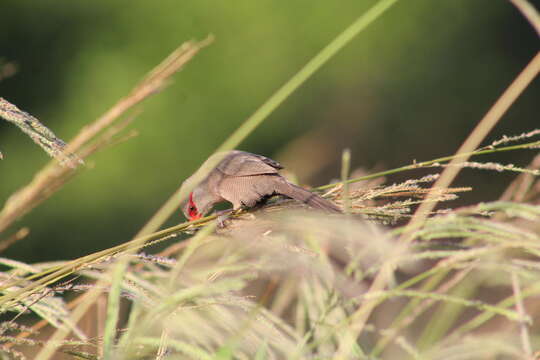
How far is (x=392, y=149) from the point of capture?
42.8 ft

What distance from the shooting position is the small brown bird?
3289mm

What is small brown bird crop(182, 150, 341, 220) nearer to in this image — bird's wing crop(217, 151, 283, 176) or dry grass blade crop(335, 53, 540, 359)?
bird's wing crop(217, 151, 283, 176)

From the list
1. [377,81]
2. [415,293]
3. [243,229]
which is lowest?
[415,293]

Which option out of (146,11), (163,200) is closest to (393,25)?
(146,11)

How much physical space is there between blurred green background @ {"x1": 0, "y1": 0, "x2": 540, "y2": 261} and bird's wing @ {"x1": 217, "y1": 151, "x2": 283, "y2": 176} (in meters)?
5.06

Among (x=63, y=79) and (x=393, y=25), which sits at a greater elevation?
(x=393, y=25)

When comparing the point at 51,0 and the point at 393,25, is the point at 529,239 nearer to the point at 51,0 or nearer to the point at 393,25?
the point at 51,0

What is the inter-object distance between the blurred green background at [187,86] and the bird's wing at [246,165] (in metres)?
5.06

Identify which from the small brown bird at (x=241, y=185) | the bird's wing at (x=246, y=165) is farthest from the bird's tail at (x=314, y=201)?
the bird's wing at (x=246, y=165)

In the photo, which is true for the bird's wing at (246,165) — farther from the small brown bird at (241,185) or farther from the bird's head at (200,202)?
the bird's head at (200,202)

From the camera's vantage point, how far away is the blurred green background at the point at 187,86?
9906 mm

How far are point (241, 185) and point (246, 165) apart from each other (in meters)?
0.13

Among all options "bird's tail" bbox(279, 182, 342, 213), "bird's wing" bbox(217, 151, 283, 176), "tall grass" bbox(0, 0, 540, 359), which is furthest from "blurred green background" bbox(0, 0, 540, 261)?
"tall grass" bbox(0, 0, 540, 359)

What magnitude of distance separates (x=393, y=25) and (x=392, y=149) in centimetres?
232
